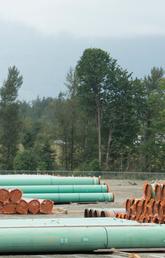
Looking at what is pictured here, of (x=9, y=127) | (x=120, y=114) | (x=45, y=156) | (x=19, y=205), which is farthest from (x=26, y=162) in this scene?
(x=19, y=205)

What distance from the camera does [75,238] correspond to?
12789 mm

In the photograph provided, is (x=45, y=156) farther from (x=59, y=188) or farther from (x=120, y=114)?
(x=59, y=188)

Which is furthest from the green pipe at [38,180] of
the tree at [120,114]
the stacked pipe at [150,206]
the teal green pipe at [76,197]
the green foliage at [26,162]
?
the tree at [120,114]

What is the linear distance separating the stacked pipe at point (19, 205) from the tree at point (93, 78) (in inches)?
2193

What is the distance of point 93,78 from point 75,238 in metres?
70.5

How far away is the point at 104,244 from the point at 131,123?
67713 mm

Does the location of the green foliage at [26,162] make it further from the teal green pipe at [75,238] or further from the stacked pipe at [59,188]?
the teal green pipe at [75,238]

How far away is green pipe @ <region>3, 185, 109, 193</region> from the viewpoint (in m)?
31.0

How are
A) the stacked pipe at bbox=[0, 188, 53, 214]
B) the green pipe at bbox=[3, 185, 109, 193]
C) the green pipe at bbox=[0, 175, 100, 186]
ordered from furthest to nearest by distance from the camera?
the green pipe at bbox=[0, 175, 100, 186] → the green pipe at bbox=[3, 185, 109, 193] → the stacked pipe at bbox=[0, 188, 53, 214]

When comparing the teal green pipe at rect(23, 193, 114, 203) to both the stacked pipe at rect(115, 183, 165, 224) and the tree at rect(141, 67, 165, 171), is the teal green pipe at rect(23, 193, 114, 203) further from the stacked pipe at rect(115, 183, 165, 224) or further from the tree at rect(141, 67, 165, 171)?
the tree at rect(141, 67, 165, 171)

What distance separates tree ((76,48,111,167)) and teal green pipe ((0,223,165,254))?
68.2 meters

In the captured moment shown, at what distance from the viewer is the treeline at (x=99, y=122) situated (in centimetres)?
8094

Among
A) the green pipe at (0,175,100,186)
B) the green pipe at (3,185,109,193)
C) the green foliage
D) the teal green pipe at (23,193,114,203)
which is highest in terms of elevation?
the green foliage

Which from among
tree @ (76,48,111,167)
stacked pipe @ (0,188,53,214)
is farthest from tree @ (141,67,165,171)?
stacked pipe @ (0,188,53,214)
